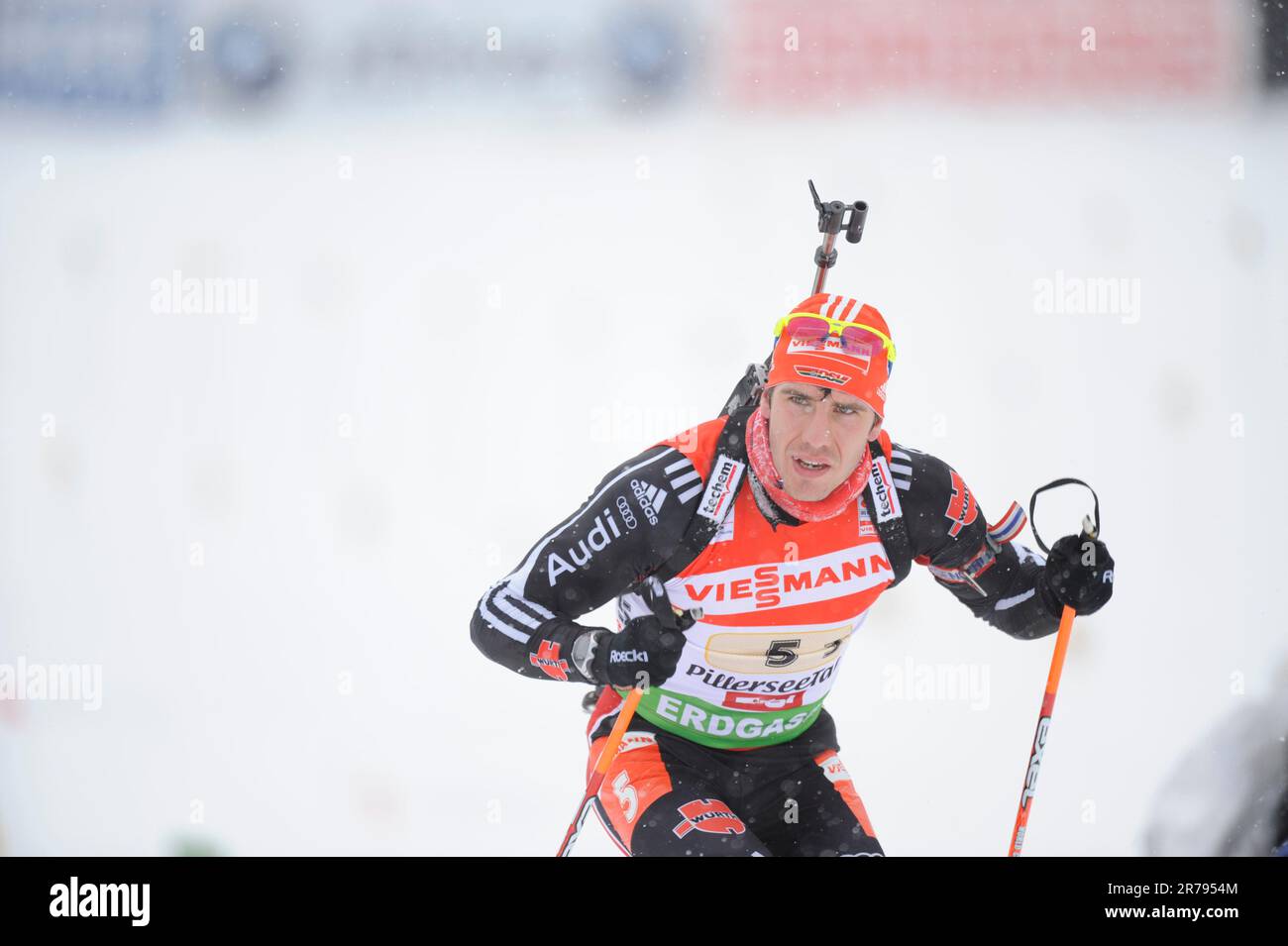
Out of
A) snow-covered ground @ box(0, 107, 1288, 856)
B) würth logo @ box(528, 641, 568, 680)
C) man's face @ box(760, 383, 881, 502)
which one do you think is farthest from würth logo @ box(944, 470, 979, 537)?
snow-covered ground @ box(0, 107, 1288, 856)

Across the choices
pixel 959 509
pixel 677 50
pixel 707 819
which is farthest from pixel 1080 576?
pixel 677 50

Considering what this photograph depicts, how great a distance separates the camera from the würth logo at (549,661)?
2707 mm

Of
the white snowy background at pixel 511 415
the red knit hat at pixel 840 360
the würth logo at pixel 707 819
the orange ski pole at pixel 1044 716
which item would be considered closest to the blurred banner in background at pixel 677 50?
the white snowy background at pixel 511 415

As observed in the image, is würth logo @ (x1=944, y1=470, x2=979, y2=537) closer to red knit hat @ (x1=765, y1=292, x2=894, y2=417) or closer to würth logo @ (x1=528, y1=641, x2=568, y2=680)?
red knit hat @ (x1=765, y1=292, x2=894, y2=417)

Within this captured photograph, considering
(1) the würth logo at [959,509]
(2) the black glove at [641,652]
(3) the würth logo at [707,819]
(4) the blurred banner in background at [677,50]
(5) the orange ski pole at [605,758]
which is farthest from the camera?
(4) the blurred banner in background at [677,50]

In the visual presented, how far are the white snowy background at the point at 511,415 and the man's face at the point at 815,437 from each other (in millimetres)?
2433

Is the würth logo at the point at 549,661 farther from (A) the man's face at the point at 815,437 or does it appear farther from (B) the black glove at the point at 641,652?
(A) the man's face at the point at 815,437

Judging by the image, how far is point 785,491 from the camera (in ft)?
9.24

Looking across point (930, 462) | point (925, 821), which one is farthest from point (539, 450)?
point (930, 462)

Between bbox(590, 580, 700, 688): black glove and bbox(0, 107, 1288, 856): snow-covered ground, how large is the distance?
2.36 meters

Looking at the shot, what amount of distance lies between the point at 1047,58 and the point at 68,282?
4.48 meters

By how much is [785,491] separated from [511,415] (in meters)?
2.77

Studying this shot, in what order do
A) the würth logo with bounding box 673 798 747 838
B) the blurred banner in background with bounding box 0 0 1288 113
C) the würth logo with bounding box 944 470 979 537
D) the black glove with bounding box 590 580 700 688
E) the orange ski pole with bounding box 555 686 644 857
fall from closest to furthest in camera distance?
the black glove with bounding box 590 580 700 688 < the würth logo with bounding box 673 798 747 838 < the orange ski pole with bounding box 555 686 644 857 < the würth logo with bounding box 944 470 979 537 < the blurred banner in background with bounding box 0 0 1288 113

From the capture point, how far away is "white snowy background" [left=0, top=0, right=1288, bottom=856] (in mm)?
5004
